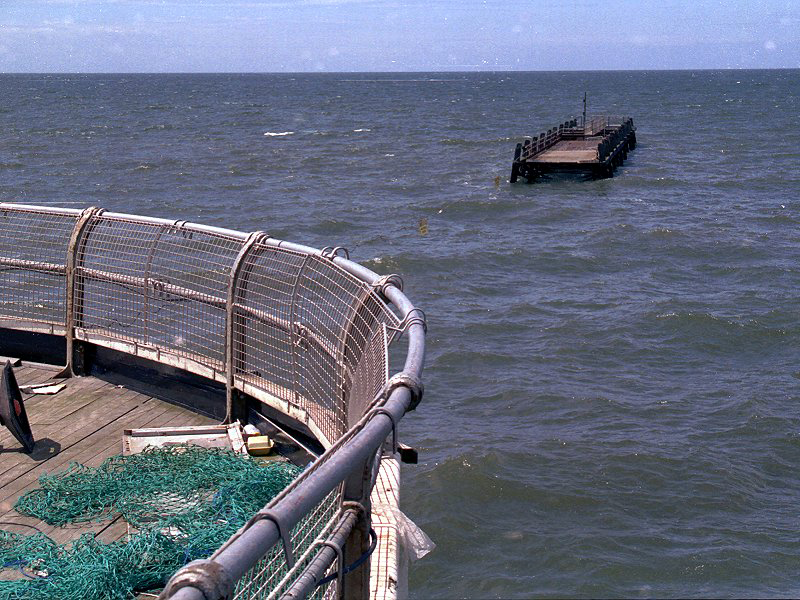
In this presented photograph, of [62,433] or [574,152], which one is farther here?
[574,152]

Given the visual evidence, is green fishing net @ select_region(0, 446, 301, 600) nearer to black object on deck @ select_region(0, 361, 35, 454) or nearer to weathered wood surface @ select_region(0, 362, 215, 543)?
weathered wood surface @ select_region(0, 362, 215, 543)

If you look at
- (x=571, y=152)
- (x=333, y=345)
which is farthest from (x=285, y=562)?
(x=571, y=152)

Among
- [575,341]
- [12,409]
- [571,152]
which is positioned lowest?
[575,341]

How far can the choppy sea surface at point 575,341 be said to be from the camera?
10.8 meters

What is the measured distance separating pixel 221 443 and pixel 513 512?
22.1 feet

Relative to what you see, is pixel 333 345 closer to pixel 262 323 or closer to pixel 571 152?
pixel 262 323

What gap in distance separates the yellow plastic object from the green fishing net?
151mm

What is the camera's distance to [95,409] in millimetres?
6266

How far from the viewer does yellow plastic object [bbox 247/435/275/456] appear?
218 inches

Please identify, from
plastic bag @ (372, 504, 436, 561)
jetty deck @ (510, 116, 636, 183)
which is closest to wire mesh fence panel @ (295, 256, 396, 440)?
plastic bag @ (372, 504, 436, 561)

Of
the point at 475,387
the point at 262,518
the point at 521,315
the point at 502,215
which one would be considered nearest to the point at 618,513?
the point at 475,387

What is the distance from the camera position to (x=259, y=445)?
18.2 feet

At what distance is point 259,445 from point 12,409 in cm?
136

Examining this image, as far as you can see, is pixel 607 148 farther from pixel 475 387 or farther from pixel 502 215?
pixel 475 387
